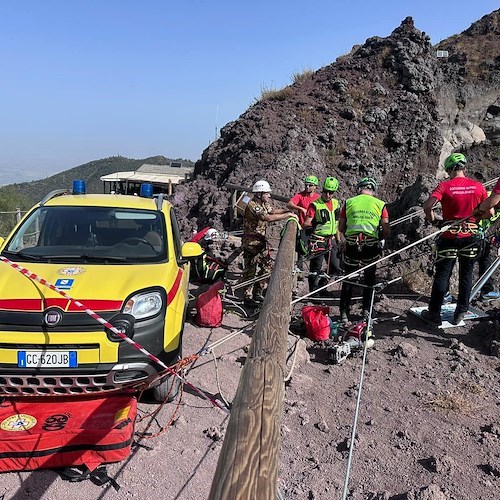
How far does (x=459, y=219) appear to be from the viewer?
19.8 ft

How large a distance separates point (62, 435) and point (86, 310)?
91 cm

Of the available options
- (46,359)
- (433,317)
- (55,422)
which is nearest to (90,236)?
(46,359)

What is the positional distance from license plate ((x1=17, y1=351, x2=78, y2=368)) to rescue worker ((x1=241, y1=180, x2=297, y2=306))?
4.15 metres

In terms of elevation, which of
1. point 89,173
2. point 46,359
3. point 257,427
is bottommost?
point 89,173

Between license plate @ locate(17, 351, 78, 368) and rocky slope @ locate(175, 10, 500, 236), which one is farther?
rocky slope @ locate(175, 10, 500, 236)

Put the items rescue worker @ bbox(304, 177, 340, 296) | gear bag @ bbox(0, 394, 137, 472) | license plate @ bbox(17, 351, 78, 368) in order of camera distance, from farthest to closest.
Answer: rescue worker @ bbox(304, 177, 340, 296)
license plate @ bbox(17, 351, 78, 368)
gear bag @ bbox(0, 394, 137, 472)

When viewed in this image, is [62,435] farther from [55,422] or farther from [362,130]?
[362,130]

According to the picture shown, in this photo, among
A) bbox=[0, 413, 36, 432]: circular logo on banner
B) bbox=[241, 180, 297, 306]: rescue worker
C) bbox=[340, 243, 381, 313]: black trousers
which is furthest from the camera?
bbox=[241, 180, 297, 306]: rescue worker

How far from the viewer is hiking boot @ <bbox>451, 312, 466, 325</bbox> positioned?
6.37 m

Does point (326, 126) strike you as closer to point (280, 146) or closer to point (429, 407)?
point (280, 146)

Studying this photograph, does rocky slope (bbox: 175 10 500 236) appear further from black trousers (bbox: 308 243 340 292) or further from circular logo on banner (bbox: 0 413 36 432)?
circular logo on banner (bbox: 0 413 36 432)

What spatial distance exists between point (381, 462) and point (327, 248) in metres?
4.80

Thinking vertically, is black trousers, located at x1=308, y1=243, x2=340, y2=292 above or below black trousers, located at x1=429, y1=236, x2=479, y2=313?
below

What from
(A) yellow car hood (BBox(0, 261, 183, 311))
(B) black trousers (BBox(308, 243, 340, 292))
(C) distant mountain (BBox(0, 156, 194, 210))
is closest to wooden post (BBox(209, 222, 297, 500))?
(A) yellow car hood (BBox(0, 261, 183, 311))
